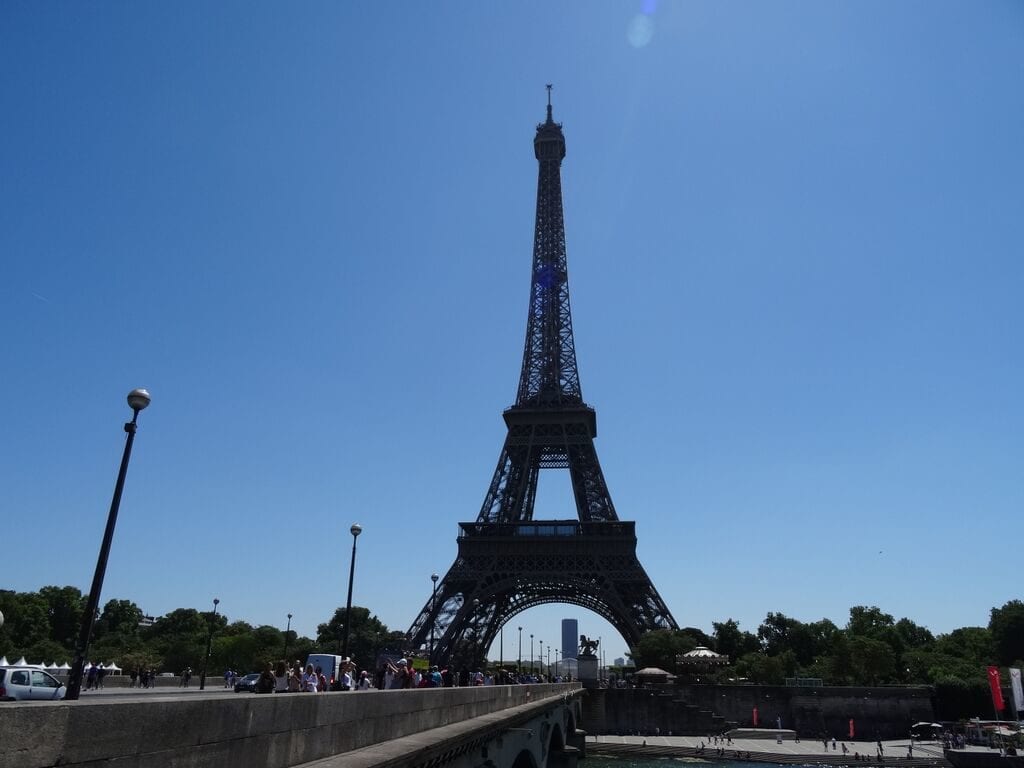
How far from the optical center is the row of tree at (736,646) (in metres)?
78.7

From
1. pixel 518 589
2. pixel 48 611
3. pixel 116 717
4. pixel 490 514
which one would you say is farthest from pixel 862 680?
pixel 48 611

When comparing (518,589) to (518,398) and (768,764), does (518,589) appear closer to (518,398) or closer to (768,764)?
(518,398)

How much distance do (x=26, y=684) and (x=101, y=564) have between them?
865 centimetres

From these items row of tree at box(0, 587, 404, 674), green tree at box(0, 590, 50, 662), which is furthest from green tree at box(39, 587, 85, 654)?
green tree at box(0, 590, 50, 662)

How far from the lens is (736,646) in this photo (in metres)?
96.4

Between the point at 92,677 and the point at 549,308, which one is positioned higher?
the point at 549,308

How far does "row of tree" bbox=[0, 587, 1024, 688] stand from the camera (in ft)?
258

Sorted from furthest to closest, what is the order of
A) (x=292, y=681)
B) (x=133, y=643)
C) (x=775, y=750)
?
(x=133, y=643) < (x=775, y=750) < (x=292, y=681)

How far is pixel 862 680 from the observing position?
262ft

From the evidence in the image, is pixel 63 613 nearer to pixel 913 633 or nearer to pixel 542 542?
pixel 542 542

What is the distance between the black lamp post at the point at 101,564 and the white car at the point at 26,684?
611cm

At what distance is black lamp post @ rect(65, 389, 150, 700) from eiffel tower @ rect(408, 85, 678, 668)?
2108 inches

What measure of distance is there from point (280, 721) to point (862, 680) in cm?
8843

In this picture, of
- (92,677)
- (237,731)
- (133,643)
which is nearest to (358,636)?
(133,643)
